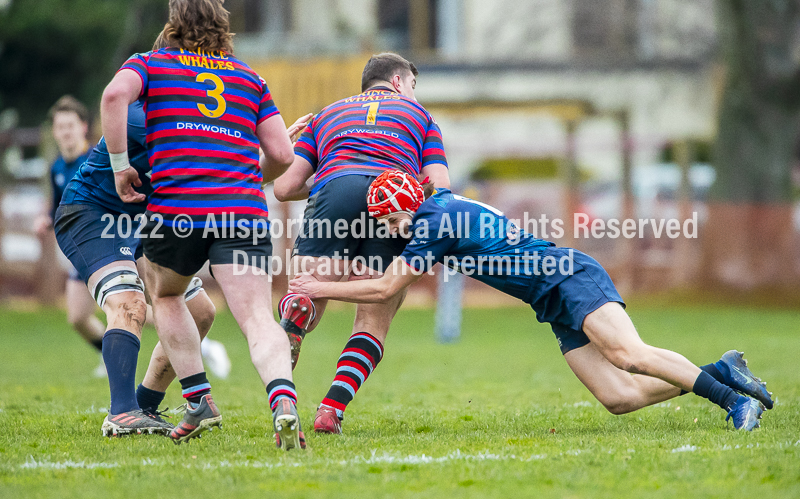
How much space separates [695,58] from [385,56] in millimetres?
21496

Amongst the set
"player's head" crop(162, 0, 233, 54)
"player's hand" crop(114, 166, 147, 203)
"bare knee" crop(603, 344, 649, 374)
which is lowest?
"bare knee" crop(603, 344, 649, 374)

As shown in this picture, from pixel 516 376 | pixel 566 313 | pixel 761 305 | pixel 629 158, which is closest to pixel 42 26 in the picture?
pixel 629 158

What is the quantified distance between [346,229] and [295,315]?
0.57 meters

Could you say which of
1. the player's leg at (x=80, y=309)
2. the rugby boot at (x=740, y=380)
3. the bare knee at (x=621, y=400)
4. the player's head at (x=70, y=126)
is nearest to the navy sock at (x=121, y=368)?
the bare knee at (x=621, y=400)

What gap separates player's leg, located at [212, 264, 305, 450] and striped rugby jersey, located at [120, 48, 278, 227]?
288 mm

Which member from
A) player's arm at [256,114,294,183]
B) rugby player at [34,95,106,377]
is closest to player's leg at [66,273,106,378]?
rugby player at [34,95,106,377]

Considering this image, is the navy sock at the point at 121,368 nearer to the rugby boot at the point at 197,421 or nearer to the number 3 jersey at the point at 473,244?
the rugby boot at the point at 197,421

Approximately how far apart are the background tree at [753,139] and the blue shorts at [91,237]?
1418 cm

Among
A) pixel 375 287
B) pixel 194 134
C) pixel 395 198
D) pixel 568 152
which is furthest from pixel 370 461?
pixel 568 152

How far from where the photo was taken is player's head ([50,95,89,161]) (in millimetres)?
7188

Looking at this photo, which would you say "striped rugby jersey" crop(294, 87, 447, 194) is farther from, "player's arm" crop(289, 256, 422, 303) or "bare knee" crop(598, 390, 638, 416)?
"bare knee" crop(598, 390, 638, 416)

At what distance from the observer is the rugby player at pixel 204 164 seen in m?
4.34

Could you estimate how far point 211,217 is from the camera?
4.34 m

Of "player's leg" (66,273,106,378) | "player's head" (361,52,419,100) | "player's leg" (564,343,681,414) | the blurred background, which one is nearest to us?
"player's leg" (564,343,681,414)
